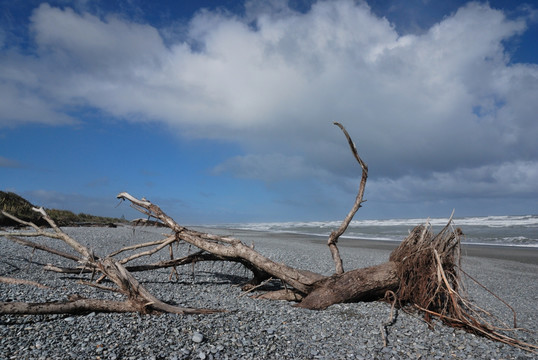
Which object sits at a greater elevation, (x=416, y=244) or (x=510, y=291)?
(x=416, y=244)

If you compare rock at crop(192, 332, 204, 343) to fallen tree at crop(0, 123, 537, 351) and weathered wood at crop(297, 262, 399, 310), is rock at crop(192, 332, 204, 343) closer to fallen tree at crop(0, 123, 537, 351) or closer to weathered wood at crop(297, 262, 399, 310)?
fallen tree at crop(0, 123, 537, 351)

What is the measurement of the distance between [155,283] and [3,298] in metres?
2.33

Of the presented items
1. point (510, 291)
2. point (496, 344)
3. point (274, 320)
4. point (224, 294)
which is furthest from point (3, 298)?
point (510, 291)

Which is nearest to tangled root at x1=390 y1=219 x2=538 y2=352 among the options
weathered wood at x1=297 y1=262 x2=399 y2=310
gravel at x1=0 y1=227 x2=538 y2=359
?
weathered wood at x1=297 y1=262 x2=399 y2=310

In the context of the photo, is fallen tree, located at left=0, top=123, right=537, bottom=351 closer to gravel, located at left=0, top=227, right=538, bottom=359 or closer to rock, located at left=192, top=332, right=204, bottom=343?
gravel, located at left=0, top=227, right=538, bottom=359

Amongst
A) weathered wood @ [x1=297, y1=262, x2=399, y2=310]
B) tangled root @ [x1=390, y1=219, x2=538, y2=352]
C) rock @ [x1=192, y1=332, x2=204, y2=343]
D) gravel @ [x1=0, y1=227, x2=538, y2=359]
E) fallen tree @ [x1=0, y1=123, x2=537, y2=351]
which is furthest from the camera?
weathered wood @ [x1=297, y1=262, x2=399, y2=310]

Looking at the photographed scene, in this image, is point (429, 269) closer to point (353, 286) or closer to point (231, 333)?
point (353, 286)

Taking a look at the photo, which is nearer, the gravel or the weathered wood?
the gravel

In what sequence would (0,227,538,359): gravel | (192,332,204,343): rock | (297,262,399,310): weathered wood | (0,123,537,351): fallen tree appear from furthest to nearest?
1. (297,262,399,310): weathered wood
2. (0,123,537,351): fallen tree
3. (192,332,204,343): rock
4. (0,227,538,359): gravel

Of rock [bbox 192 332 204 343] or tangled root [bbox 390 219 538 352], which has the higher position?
tangled root [bbox 390 219 538 352]

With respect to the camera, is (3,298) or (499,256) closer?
(3,298)

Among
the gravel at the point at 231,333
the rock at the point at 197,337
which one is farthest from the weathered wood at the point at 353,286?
the rock at the point at 197,337

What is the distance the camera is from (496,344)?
3861mm

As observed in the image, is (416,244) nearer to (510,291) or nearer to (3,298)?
(510,291)
